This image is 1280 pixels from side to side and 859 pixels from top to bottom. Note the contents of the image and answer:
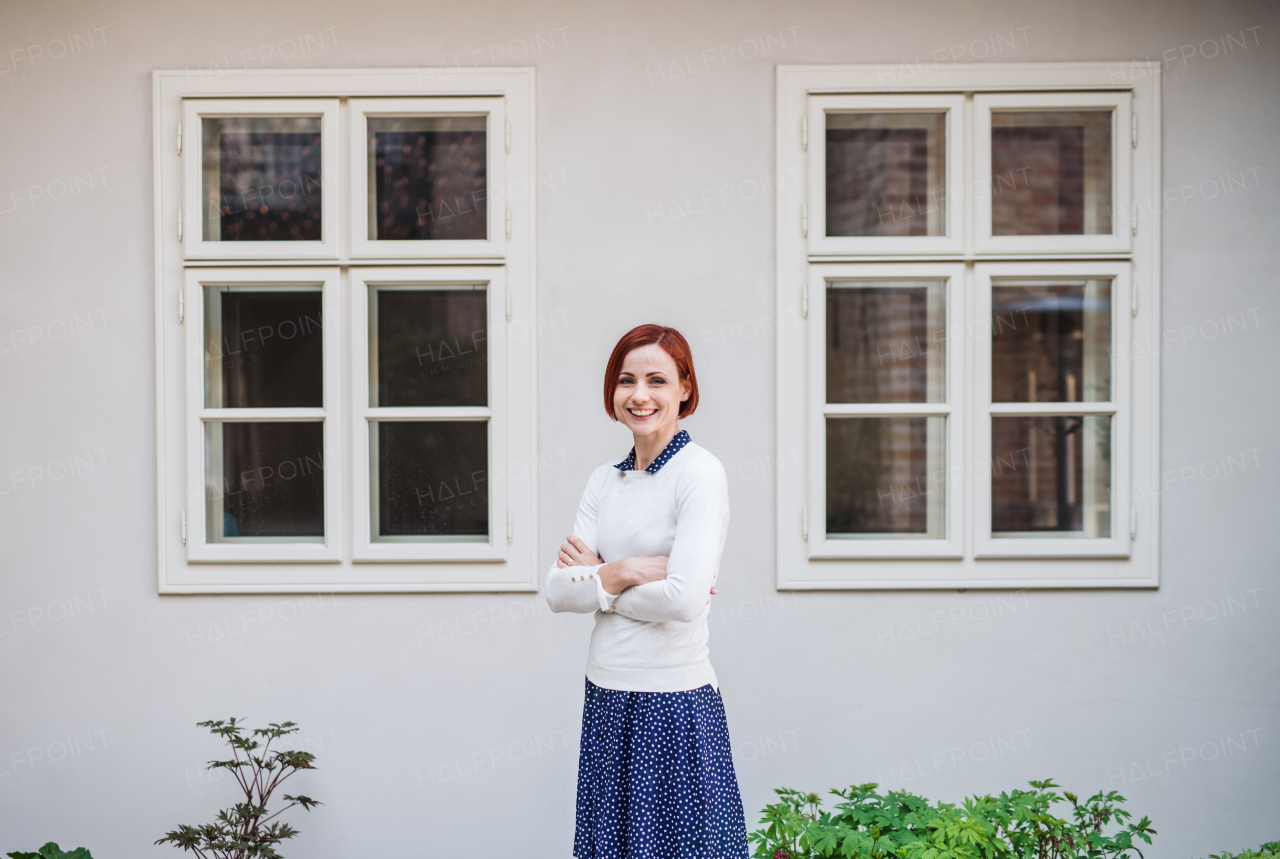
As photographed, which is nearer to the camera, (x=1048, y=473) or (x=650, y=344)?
(x=650, y=344)

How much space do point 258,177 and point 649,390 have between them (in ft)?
6.06

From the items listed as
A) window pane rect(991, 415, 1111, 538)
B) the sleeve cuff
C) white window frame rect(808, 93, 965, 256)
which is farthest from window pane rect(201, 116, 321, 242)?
window pane rect(991, 415, 1111, 538)

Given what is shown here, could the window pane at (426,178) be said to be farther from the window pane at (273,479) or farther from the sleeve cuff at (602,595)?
the sleeve cuff at (602,595)

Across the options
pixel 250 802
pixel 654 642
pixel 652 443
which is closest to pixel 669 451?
pixel 652 443

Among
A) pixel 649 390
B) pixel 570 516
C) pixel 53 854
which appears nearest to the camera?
pixel 649 390

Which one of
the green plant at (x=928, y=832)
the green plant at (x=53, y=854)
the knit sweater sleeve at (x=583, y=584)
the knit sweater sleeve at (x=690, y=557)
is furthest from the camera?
the green plant at (x=53, y=854)

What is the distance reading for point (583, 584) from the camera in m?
1.97

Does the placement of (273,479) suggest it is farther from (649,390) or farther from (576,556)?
(649,390)

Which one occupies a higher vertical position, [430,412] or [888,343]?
[888,343]

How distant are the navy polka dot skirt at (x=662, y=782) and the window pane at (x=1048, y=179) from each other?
2.05 metres

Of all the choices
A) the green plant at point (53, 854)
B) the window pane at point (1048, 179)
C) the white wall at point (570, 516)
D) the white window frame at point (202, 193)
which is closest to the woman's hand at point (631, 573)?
the white wall at point (570, 516)

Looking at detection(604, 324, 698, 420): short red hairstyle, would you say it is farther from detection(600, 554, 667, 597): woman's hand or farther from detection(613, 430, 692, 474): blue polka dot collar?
detection(600, 554, 667, 597): woman's hand

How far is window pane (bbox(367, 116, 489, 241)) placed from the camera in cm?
301

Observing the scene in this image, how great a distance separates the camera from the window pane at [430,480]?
120 inches
